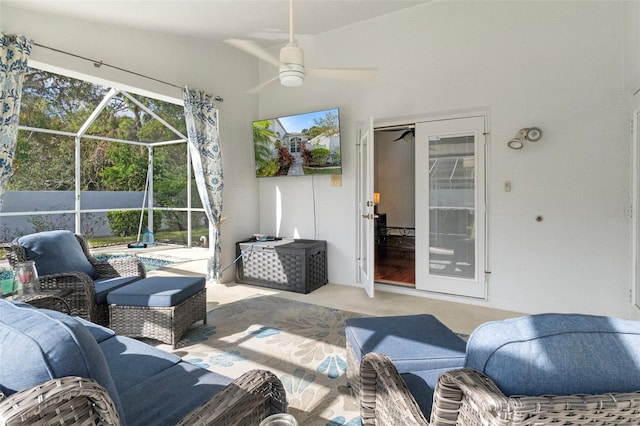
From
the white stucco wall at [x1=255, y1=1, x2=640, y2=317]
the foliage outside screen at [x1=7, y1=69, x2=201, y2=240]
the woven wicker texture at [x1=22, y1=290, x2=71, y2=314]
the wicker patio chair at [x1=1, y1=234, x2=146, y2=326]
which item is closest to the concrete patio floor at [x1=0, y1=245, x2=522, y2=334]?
the white stucco wall at [x1=255, y1=1, x2=640, y2=317]

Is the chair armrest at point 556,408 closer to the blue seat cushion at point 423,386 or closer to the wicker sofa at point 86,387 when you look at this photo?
the blue seat cushion at point 423,386

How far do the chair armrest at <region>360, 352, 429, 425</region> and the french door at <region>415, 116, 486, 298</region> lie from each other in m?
2.74

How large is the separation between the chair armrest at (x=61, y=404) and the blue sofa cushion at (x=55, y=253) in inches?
100

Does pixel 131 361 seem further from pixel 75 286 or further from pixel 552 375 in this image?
pixel 552 375

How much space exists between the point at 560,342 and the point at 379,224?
6.23m

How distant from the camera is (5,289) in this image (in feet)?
6.06

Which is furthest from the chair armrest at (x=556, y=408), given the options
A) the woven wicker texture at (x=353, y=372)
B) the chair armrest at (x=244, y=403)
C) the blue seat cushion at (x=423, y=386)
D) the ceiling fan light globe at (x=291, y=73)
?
the ceiling fan light globe at (x=291, y=73)

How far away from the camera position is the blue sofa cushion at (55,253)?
2.67 metres

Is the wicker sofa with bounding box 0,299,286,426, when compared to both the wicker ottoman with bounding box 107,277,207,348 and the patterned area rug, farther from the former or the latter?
the wicker ottoman with bounding box 107,277,207,348

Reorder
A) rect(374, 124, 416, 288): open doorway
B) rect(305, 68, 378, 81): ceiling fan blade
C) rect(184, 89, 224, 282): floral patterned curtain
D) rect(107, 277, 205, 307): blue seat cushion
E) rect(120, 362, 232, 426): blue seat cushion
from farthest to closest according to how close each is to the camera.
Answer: rect(374, 124, 416, 288): open doorway, rect(184, 89, 224, 282): floral patterned curtain, rect(107, 277, 205, 307): blue seat cushion, rect(305, 68, 378, 81): ceiling fan blade, rect(120, 362, 232, 426): blue seat cushion

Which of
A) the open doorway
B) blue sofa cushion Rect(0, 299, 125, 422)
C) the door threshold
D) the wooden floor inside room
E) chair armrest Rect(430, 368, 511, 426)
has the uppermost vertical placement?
the open doorway

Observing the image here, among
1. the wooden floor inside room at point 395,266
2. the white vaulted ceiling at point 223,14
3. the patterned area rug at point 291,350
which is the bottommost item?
the patterned area rug at point 291,350

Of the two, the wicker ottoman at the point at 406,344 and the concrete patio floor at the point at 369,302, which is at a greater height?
the wicker ottoman at the point at 406,344

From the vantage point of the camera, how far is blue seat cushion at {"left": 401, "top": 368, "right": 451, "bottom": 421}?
4.21 ft
